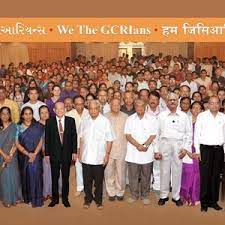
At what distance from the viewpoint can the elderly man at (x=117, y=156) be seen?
19.3ft

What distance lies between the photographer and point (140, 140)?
5715mm

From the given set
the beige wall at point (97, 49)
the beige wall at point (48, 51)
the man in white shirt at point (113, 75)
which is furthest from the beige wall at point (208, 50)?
the man in white shirt at point (113, 75)

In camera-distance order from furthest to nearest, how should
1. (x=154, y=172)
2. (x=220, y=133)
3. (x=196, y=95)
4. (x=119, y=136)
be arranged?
(x=196, y=95) → (x=154, y=172) → (x=119, y=136) → (x=220, y=133)

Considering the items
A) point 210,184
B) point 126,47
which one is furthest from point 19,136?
point 126,47

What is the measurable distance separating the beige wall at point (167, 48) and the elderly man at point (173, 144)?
14.4m

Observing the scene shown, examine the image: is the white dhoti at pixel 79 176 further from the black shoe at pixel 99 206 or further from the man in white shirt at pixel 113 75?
the man in white shirt at pixel 113 75

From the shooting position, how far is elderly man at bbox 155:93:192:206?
18.6 feet

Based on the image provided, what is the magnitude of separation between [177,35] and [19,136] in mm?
2647

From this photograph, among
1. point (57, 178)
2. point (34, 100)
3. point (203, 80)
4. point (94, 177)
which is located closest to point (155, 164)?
point (94, 177)

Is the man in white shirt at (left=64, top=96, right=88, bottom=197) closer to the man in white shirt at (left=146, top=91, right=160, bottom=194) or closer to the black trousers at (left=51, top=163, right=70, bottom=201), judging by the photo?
the black trousers at (left=51, top=163, right=70, bottom=201)

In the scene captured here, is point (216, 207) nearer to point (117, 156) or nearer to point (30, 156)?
point (117, 156)

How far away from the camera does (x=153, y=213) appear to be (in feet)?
18.5

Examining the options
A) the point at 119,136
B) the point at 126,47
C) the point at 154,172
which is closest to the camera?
the point at 119,136

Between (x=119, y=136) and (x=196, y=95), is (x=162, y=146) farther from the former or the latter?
(x=196, y=95)
